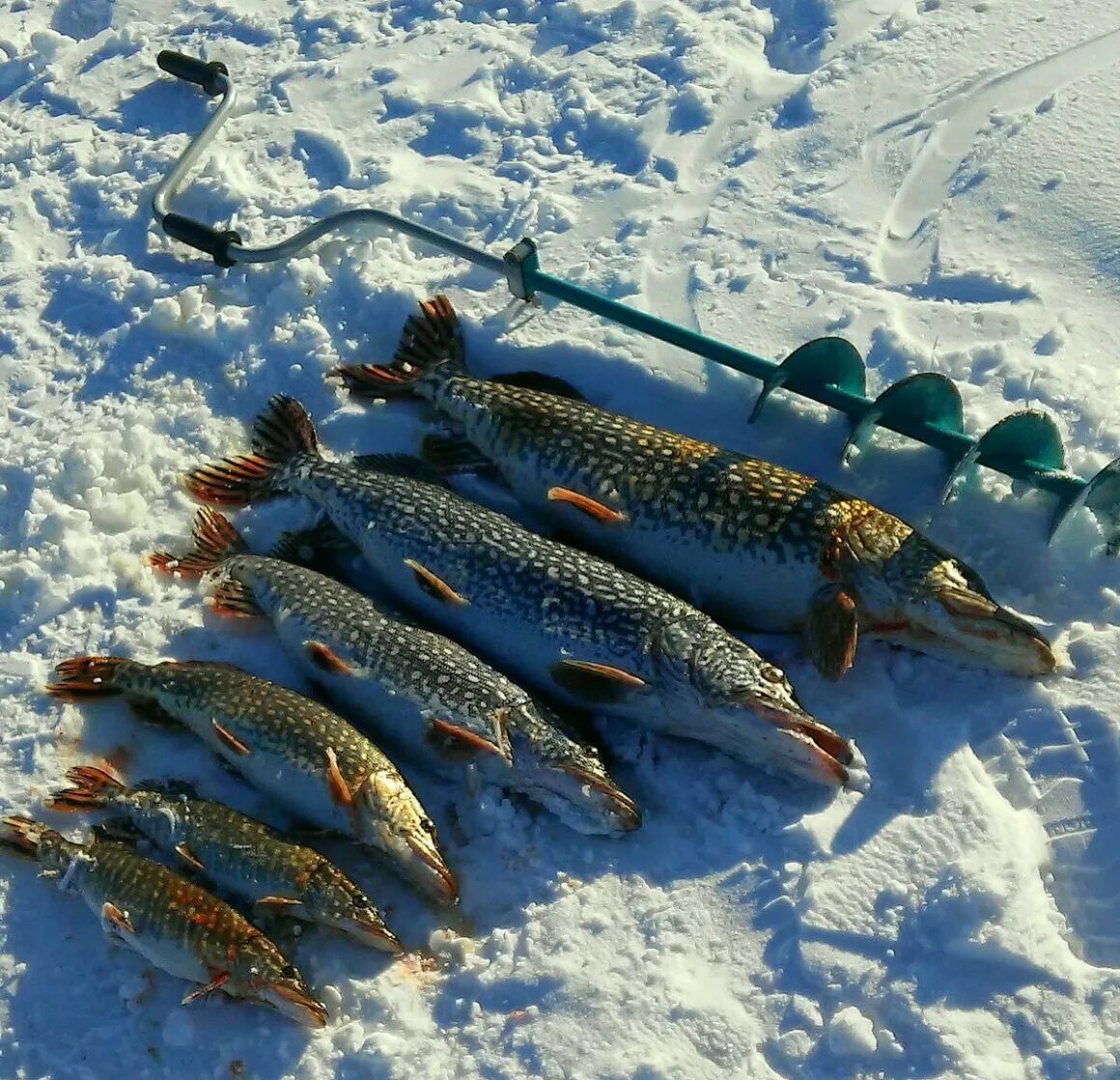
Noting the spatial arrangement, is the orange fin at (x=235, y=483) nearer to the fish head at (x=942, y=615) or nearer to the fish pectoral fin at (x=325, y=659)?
the fish pectoral fin at (x=325, y=659)

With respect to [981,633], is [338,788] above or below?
below

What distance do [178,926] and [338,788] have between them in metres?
0.66

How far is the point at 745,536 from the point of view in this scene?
183 inches

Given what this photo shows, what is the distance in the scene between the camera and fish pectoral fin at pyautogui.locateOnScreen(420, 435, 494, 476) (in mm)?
5234

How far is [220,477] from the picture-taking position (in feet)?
17.4

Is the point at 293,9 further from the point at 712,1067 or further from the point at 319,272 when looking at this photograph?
the point at 712,1067

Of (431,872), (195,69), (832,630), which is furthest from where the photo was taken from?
(195,69)

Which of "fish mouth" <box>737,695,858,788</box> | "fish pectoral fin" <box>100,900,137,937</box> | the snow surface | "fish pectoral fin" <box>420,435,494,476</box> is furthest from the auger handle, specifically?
"fish mouth" <box>737,695,858,788</box>

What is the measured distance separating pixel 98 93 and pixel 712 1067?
6080 mm

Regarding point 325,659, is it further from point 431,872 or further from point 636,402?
point 636,402

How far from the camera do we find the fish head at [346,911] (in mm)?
4035

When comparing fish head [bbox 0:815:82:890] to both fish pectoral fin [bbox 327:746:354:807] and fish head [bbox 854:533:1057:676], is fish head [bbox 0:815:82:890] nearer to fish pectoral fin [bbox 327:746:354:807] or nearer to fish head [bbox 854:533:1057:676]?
fish pectoral fin [bbox 327:746:354:807]

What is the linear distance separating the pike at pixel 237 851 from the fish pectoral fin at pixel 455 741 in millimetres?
542

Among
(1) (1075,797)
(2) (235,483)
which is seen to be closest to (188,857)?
(2) (235,483)
